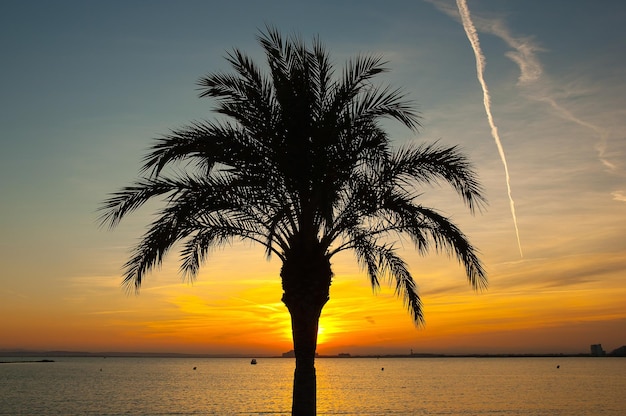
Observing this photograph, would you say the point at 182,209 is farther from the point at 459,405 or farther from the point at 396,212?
the point at 459,405

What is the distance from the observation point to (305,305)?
629 inches

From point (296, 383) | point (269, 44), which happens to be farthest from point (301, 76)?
point (296, 383)

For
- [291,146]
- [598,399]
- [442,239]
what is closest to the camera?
[291,146]

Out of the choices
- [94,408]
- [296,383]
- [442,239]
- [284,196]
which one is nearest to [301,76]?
[284,196]

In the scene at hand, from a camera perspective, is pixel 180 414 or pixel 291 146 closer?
pixel 291 146

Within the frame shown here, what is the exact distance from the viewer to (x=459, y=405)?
55125mm

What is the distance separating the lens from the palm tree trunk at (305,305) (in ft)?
51.8

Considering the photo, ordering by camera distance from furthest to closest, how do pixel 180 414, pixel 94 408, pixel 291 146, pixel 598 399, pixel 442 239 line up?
pixel 598 399, pixel 94 408, pixel 180 414, pixel 442 239, pixel 291 146

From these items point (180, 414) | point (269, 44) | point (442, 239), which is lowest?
point (180, 414)

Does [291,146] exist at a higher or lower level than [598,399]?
higher

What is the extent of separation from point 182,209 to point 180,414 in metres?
37.7

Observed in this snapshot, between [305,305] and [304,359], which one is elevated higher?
[305,305]

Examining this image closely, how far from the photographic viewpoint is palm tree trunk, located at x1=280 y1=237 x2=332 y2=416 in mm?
15797

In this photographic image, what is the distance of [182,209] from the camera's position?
15.5 m
